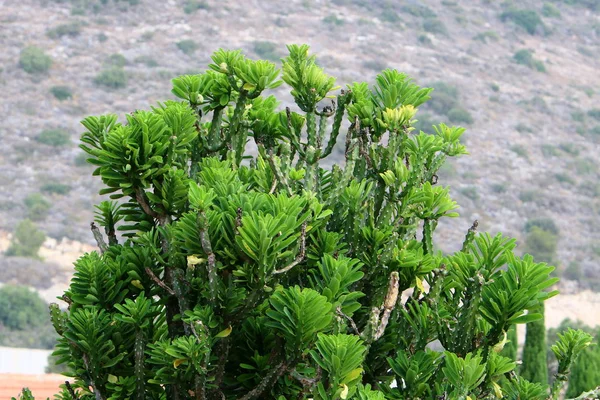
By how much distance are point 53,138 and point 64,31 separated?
750cm

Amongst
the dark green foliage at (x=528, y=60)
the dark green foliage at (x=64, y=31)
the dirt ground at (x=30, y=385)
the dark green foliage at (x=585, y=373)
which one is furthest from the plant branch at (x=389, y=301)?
the dark green foliage at (x=528, y=60)

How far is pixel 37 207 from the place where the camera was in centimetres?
2550

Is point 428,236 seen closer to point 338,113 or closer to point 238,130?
point 338,113

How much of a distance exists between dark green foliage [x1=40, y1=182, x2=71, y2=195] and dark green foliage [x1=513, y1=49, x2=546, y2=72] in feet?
76.5

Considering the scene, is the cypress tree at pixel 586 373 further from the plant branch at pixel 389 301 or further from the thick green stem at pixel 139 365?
the thick green stem at pixel 139 365

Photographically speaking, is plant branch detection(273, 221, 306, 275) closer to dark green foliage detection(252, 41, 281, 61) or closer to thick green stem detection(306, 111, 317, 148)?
thick green stem detection(306, 111, 317, 148)

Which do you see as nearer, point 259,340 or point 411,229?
point 259,340

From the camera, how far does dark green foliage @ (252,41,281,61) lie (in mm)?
35312

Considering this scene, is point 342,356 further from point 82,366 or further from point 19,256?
point 19,256

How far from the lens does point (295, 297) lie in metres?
1.49

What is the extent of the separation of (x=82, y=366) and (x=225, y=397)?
309 millimetres

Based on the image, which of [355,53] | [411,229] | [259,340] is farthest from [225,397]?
[355,53]

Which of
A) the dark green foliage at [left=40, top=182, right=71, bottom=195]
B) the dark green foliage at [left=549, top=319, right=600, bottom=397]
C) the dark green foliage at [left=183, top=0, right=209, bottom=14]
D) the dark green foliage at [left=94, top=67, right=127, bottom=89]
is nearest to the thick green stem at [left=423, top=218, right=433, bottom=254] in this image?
the dark green foliage at [left=549, top=319, right=600, bottom=397]

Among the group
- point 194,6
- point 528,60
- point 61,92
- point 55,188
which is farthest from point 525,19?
point 55,188
